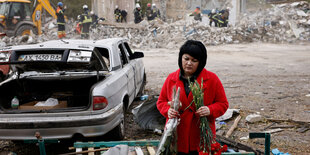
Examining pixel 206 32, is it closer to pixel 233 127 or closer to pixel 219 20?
pixel 219 20

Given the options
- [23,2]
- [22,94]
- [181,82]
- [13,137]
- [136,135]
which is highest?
[23,2]

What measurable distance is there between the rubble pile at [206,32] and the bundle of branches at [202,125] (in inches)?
692

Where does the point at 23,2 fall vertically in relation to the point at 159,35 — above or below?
above

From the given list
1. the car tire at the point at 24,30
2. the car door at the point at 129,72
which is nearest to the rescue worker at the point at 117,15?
the car tire at the point at 24,30

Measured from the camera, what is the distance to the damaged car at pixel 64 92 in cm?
354

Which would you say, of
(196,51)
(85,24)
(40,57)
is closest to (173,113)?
(196,51)

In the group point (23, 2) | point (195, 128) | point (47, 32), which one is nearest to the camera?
point (195, 128)

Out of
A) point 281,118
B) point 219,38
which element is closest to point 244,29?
point 219,38

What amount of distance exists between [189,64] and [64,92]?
3.34 m

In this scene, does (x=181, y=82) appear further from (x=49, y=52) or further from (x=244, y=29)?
(x=244, y=29)

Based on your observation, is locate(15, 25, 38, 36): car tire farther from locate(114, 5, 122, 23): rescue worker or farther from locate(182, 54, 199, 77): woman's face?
locate(182, 54, 199, 77): woman's face

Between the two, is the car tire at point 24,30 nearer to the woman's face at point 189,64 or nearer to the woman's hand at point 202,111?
the woman's face at point 189,64

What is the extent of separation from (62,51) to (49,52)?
18cm

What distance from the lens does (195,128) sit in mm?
2229
